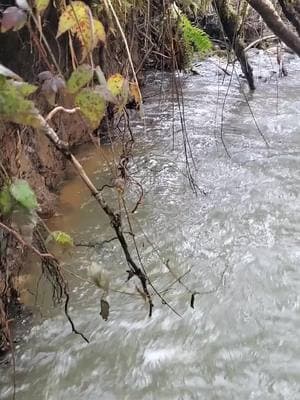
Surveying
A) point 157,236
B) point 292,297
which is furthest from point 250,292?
point 157,236

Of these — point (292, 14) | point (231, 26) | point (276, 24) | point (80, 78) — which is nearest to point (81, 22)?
point (80, 78)

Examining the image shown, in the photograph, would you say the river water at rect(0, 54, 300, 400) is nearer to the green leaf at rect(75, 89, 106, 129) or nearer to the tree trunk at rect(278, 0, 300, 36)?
the green leaf at rect(75, 89, 106, 129)

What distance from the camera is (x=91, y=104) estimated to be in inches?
48.8

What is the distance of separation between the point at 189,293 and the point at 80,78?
1.18 meters

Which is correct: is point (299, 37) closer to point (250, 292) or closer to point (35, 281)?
point (250, 292)

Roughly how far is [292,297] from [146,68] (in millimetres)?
3235

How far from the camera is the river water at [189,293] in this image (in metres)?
1.83

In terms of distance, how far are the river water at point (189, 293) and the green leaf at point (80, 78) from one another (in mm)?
349

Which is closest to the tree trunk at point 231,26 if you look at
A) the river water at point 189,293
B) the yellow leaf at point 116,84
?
the river water at point 189,293

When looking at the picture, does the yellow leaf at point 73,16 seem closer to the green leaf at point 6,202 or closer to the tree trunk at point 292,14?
the green leaf at point 6,202

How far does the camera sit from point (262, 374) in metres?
1.82

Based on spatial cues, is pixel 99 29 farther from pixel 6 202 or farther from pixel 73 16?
pixel 6 202

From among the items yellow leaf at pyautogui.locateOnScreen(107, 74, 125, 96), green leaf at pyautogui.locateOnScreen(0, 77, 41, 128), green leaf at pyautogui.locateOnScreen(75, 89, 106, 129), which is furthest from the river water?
green leaf at pyautogui.locateOnScreen(0, 77, 41, 128)

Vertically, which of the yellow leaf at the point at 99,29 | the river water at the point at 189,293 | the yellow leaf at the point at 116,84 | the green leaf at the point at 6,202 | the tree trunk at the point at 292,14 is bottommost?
the river water at the point at 189,293
